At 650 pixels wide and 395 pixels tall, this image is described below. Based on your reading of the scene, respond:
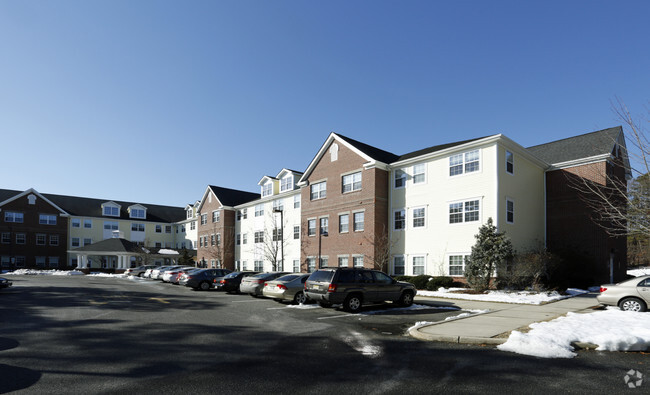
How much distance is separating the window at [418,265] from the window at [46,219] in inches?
2274

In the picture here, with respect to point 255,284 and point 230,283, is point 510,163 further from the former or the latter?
point 230,283

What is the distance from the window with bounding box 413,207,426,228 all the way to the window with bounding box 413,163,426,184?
1934 mm

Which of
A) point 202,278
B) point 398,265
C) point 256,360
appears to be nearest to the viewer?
point 256,360

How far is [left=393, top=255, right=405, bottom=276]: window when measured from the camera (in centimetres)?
2922

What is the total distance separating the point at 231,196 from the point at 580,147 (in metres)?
38.7

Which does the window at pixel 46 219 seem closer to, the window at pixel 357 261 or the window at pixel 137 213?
the window at pixel 137 213

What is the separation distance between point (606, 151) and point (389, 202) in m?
14.1

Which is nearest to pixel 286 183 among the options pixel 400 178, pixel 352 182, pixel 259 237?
pixel 259 237

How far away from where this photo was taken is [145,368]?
728cm

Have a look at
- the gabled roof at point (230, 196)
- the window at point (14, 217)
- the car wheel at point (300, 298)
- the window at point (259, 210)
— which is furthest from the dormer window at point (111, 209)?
the car wheel at point (300, 298)

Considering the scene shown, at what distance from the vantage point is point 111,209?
69.1m

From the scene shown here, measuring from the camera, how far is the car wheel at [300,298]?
717 inches

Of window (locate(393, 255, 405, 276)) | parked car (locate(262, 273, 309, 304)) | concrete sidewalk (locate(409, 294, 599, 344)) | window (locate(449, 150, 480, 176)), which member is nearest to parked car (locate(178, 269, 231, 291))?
parked car (locate(262, 273, 309, 304))

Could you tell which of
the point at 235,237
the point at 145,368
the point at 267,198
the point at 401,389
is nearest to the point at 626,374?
the point at 401,389
